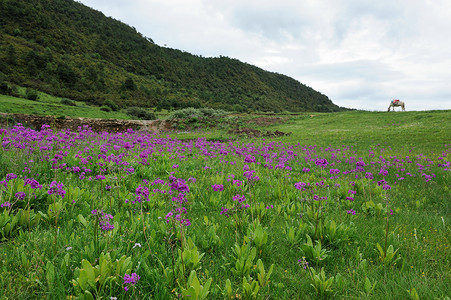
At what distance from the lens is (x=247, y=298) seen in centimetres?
215

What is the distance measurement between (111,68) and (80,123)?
208ft

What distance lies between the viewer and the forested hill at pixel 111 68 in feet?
152

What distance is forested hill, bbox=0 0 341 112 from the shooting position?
46281mm

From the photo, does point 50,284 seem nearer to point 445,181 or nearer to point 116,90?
point 445,181

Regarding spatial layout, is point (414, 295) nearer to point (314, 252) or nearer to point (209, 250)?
point (314, 252)

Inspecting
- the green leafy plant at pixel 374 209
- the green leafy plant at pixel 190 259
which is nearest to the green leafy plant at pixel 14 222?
the green leafy plant at pixel 190 259

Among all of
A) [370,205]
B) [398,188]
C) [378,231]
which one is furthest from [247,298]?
[398,188]

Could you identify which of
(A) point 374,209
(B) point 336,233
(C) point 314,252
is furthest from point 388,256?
(A) point 374,209

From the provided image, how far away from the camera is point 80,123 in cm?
1734

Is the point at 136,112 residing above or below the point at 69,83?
below

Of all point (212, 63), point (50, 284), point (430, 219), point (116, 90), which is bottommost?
point (430, 219)

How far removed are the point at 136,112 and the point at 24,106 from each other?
1561cm

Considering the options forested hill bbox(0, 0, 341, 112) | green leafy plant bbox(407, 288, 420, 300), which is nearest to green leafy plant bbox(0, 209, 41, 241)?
green leafy plant bbox(407, 288, 420, 300)

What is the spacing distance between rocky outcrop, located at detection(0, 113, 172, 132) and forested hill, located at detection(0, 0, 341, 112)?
67.5 feet
